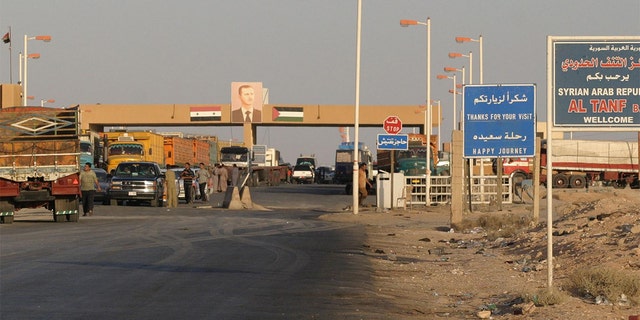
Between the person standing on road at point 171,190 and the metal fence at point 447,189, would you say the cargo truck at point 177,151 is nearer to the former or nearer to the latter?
the person standing on road at point 171,190

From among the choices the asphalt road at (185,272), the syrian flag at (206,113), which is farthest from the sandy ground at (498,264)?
the syrian flag at (206,113)

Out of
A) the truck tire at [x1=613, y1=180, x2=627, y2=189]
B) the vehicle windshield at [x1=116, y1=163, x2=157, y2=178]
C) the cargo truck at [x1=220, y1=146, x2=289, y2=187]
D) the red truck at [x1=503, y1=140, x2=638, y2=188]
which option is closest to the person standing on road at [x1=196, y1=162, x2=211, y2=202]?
the vehicle windshield at [x1=116, y1=163, x2=157, y2=178]

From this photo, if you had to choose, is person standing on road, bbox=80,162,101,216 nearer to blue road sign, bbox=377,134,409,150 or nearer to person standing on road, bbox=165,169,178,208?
blue road sign, bbox=377,134,409,150

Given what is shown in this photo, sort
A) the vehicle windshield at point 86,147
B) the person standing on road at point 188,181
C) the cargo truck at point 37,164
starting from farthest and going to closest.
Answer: the vehicle windshield at point 86,147, the person standing on road at point 188,181, the cargo truck at point 37,164

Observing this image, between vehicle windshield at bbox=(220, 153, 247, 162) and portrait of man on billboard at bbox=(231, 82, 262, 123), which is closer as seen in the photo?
vehicle windshield at bbox=(220, 153, 247, 162)

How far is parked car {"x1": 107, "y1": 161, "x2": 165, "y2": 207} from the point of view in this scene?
45.7 meters

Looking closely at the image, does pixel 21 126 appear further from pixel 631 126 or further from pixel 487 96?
pixel 631 126

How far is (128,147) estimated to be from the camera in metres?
62.3

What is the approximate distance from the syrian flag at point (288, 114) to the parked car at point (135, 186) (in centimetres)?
5103

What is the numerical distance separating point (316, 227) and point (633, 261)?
1567 cm

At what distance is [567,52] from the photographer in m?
14.2

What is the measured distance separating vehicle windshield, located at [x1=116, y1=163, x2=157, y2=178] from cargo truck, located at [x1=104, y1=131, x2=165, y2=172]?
44.4 ft

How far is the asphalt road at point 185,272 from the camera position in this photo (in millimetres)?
12453

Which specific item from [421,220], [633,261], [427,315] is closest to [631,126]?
[633,261]
